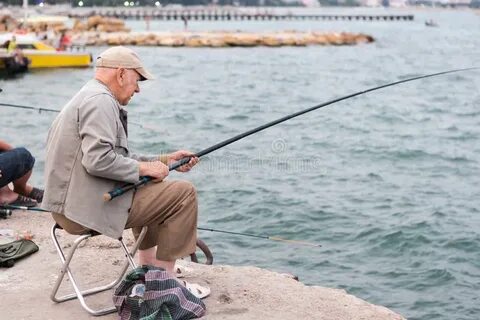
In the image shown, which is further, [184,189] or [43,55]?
[43,55]

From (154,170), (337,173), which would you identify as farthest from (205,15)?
(154,170)

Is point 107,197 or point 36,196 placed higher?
point 107,197

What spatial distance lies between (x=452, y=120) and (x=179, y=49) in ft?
119

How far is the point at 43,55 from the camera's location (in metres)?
34.8

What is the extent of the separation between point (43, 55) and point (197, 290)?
31264 millimetres

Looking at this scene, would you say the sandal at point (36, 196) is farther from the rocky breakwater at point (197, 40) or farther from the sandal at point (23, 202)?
the rocky breakwater at point (197, 40)

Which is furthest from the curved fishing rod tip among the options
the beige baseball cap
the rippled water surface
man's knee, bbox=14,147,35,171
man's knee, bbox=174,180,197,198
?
the rippled water surface

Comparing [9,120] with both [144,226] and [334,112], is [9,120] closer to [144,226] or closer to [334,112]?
[334,112]

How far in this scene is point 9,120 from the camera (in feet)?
69.3

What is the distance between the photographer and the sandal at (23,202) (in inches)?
268

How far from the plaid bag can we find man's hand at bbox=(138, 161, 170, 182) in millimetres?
501

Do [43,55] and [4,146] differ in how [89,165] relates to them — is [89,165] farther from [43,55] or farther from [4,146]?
[43,55]

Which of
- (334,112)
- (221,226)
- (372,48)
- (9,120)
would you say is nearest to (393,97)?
(334,112)

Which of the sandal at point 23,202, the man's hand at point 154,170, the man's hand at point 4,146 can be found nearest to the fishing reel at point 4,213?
the sandal at point 23,202
